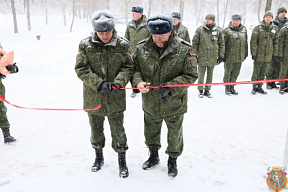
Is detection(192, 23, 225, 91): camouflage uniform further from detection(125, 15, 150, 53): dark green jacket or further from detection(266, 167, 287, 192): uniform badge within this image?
detection(266, 167, 287, 192): uniform badge

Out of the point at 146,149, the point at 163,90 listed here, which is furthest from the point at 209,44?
the point at 163,90

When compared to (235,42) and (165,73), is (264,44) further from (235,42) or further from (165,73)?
(165,73)

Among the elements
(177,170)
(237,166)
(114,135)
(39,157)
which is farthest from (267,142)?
(39,157)

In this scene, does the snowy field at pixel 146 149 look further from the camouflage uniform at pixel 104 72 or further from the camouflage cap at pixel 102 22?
the camouflage cap at pixel 102 22

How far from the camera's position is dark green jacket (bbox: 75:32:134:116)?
2922mm

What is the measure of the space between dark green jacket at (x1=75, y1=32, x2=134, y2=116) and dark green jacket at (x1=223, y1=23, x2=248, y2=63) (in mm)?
4769

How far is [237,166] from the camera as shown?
3473 mm

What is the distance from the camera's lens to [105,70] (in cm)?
302

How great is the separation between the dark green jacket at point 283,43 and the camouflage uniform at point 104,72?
591 cm

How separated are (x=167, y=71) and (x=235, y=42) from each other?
4768 millimetres

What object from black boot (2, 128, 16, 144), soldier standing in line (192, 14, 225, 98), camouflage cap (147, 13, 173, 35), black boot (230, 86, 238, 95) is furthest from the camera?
black boot (230, 86, 238, 95)

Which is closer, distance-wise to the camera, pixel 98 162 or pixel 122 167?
pixel 122 167

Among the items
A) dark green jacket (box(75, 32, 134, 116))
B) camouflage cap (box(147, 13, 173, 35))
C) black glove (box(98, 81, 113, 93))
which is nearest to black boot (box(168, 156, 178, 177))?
dark green jacket (box(75, 32, 134, 116))

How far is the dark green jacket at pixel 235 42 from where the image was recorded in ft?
22.5
